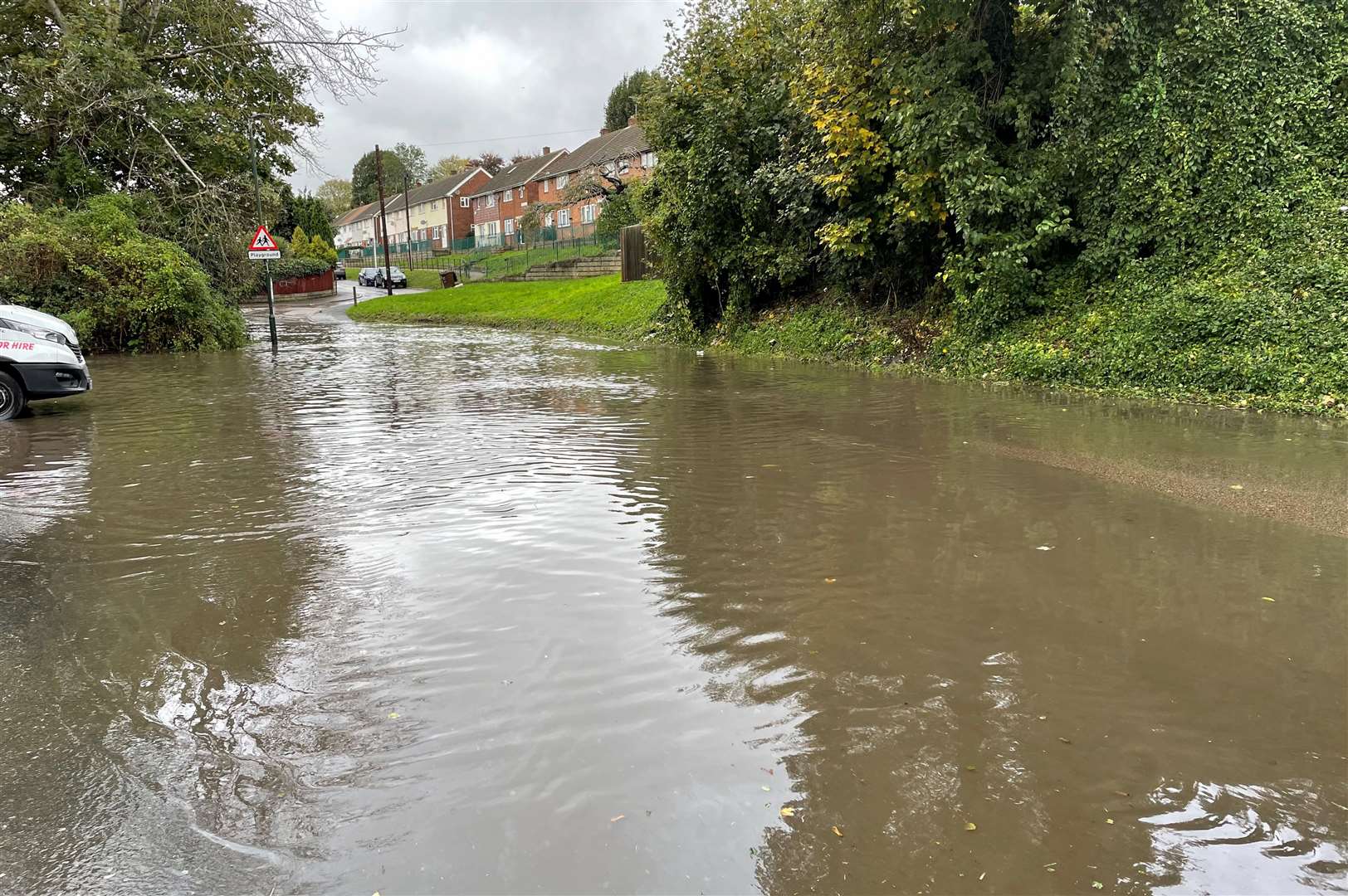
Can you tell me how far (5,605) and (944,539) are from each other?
18.8ft

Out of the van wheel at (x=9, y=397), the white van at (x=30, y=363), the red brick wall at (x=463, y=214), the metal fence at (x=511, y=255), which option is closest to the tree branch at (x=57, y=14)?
the white van at (x=30, y=363)

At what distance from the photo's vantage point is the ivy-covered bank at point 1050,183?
11.1 metres

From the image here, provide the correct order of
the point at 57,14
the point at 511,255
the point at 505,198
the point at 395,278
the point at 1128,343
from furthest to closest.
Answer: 1. the point at 505,198
2. the point at 395,278
3. the point at 511,255
4. the point at 57,14
5. the point at 1128,343

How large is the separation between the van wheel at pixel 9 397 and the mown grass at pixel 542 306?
15.1 metres

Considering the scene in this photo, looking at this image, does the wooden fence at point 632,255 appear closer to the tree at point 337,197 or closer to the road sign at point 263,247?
the road sign at point 263,247

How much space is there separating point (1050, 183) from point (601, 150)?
179 feet

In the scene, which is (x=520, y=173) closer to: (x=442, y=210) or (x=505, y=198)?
(x=505, y=198)

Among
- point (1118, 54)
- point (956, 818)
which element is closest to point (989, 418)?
point (1118, 54)

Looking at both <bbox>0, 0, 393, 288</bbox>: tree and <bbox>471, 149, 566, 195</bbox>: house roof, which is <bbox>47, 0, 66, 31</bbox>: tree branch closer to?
<bbox>0, 0, 393, 288</bbox>: tree

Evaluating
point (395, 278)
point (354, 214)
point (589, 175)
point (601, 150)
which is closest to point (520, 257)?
point (589, 175)

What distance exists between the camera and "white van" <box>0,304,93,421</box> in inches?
435

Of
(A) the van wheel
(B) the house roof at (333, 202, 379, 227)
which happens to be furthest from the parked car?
(B) the house roof at (333, 202, 379, 227)

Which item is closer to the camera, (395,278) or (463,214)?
(395,278)

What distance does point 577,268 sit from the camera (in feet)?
140
